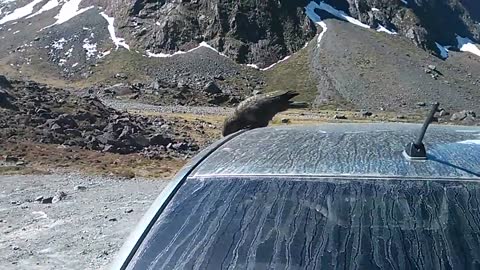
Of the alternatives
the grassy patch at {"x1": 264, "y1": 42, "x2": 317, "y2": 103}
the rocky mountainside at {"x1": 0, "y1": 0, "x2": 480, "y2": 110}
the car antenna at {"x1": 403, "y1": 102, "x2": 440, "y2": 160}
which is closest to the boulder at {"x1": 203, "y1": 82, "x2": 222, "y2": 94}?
the rocky mountainside at {"x1": 0, "y1": 0, "x2": 480, "y2": 110}

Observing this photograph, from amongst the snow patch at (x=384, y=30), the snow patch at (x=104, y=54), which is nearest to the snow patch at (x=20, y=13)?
the snow patch at (x=104, y=54)

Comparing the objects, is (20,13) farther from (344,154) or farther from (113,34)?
(344,154)

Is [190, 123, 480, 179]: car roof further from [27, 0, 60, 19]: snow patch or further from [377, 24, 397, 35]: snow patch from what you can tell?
[27, 0, 60, 19]: snow patch

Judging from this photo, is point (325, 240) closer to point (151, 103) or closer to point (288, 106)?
point (288, 106)

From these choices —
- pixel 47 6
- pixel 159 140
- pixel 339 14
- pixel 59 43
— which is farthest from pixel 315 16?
pixel 159 140

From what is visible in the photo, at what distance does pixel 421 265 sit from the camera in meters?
2.56

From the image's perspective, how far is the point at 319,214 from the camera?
2.80m

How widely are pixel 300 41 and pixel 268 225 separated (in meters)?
132

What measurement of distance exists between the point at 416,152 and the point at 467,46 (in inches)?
6479

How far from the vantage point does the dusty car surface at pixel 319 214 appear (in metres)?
2.61

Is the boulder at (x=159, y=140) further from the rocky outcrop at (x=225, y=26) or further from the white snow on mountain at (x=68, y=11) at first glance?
the white snow on mountain at (x=68, y=11)

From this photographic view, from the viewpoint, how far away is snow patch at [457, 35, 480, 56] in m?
153

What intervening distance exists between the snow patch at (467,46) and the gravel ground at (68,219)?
5820 inches

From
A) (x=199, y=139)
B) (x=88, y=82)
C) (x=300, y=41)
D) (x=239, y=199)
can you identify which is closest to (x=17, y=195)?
(x=239, y=199)
